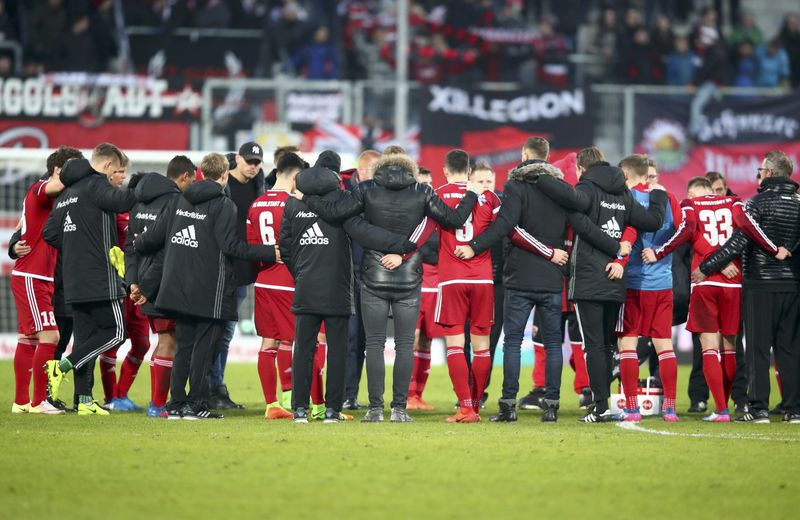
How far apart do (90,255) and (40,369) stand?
1.07 m

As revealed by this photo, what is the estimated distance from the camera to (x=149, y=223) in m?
10.3

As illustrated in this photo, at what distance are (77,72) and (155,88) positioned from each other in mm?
2050

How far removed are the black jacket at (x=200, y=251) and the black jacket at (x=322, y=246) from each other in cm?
34

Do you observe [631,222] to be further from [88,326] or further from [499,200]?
[88,326]

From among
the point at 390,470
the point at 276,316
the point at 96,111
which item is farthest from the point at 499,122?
the point at 390,470

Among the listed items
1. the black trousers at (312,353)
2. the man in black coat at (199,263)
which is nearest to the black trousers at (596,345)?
the black trousers at (312,353)

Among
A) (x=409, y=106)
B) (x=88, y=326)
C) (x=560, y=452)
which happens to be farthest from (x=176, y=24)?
(x=560, y=452)

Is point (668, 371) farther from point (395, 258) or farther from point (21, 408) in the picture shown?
point (21, 408)

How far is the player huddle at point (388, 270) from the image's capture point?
32.3 feet

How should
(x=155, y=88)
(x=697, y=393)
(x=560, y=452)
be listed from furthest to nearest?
(x=155, y=88) → (x=697, y=393) → (x=560, y=452)

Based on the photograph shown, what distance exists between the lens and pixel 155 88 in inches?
768

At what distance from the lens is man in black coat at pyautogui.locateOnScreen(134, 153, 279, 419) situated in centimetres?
990

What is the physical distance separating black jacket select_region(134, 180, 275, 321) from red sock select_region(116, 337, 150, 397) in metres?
1.50

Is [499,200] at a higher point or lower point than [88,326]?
higher
